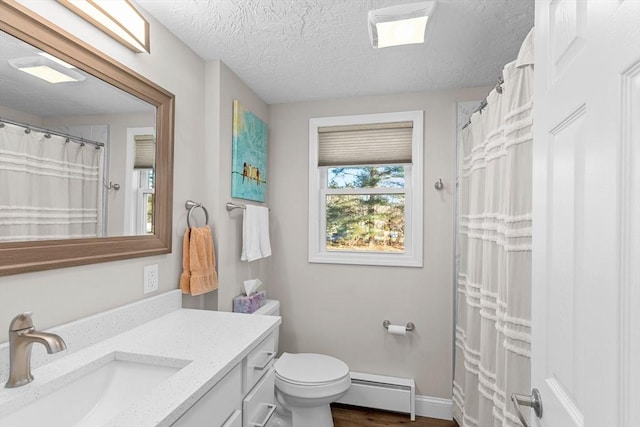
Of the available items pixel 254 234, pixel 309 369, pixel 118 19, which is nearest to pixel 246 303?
pixel 254 234

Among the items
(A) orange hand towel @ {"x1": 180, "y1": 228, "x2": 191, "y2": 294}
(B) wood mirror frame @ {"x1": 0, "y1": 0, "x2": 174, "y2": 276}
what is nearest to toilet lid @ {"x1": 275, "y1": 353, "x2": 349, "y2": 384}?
(A) orange hand towel @ {"x1": 180, "y1": 228, "x2": 191, "y2": 294}

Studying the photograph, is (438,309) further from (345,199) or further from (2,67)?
(2,67)

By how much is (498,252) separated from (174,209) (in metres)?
1.59

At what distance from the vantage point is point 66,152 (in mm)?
1094

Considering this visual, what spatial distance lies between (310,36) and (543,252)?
148cm

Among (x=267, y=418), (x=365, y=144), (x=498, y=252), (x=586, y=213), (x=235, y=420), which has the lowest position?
(x=267, y=418)

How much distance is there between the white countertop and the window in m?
1.22

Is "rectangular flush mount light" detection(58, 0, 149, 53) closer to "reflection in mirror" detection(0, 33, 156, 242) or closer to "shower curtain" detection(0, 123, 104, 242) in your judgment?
"reflection in mirror" detection(0, 33, 156, 242)

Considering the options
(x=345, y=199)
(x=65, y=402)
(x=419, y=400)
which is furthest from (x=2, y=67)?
(x=419, y=400)

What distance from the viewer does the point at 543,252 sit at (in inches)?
30.6

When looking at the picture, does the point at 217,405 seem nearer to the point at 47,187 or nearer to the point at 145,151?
the point at 47,187

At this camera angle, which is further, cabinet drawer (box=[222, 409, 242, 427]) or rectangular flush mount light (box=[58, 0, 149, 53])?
rectangular flush mount light (box=[58, 0, 149, 53])

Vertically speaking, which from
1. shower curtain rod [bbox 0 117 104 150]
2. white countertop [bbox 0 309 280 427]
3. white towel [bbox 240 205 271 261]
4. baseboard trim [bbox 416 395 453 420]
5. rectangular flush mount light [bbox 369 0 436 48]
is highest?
rectangular flush mount light [bbox 369 0 436 48]

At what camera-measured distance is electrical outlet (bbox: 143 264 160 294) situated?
1.44 metres
